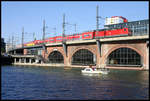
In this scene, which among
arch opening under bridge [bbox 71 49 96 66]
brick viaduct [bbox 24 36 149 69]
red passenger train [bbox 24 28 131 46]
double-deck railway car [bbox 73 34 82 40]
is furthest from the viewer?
double-deck railway car [bbox 73 34 82 40]

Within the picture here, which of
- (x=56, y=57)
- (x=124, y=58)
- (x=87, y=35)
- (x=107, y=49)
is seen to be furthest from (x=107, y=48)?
(x=56, y=57)

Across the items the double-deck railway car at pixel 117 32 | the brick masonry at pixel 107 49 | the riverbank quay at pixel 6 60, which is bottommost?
the riverbank quay at pixel 6 60

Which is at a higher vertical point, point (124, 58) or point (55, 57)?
point (55, 57)

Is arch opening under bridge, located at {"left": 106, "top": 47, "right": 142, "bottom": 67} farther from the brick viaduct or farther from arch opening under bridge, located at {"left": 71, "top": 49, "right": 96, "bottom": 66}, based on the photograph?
arch opening under bridge, located at {"left": 71, "top": 49, "right": 96, "bottom": 66}

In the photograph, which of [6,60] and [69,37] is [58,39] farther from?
[6,60]

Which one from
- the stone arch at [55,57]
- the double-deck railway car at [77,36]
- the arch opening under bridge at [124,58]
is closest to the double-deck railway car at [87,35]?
the double-deck railway car at [77,36]

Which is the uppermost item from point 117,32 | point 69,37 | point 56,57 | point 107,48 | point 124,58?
point 69,37

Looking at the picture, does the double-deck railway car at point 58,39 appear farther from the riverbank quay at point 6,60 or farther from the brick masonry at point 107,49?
the riverbank quay at point 6,60

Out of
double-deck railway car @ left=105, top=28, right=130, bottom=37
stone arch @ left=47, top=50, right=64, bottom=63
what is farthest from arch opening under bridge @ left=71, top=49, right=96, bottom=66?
double-deck railway car @ left=105, top=28, right=130, bottom=37

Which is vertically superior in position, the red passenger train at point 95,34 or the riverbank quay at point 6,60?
the red passenger train at point 95,34

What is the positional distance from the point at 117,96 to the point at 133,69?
40010 mm

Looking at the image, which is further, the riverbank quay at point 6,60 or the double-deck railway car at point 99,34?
the riverbank quay at point 6,60

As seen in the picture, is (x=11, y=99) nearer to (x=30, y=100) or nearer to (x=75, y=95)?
(x=30, y=100)

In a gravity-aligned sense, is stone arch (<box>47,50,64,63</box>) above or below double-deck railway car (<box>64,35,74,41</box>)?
below
